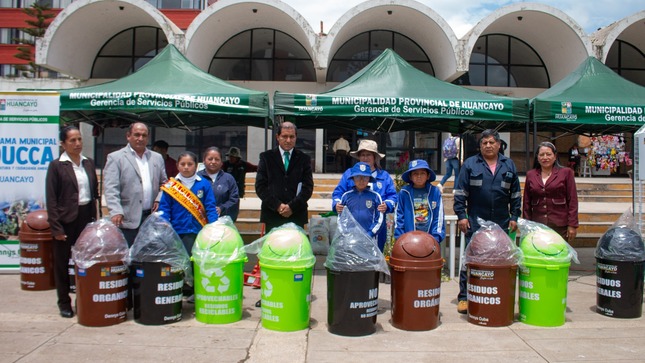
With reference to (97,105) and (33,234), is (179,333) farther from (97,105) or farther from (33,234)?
(97,105)

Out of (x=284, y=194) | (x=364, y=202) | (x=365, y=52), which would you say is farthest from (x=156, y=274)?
(x=365, y=52)

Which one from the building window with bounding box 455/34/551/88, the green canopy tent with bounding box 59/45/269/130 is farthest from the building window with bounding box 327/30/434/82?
the green canopy tent with bounding box 59/45/269/130

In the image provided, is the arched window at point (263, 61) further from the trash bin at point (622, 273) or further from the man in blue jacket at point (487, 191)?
the trash bin at point (622, 273)

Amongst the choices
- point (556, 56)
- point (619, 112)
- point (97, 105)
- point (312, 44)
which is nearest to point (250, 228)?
point (97, 105)

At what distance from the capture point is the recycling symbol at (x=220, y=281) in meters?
4.61

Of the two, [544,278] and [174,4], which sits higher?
[174,4]

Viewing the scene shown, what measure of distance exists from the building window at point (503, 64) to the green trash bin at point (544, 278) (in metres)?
15.6

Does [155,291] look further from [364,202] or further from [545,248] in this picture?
[545,248]

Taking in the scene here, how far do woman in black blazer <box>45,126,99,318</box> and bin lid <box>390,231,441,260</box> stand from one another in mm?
3210

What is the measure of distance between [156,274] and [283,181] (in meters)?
1.69

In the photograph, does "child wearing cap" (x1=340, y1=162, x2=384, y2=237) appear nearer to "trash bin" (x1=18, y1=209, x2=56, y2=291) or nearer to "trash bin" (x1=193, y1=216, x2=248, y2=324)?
"trash bin" (x1=193, y1=216, x2=248, y2=324)

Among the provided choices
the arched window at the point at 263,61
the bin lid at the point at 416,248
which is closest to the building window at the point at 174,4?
the arched window at the point at 263,61

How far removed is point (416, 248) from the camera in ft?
15.0

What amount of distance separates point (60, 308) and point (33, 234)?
5.54 ft
